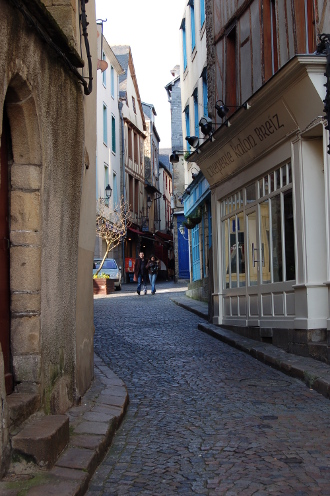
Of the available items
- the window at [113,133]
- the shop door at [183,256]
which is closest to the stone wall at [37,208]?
the shop door at [183,256]

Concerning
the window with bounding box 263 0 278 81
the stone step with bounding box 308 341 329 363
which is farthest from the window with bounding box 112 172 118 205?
the stone step with bounding box 308 341 329 363

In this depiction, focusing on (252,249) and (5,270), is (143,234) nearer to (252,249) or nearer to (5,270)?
(252,249)

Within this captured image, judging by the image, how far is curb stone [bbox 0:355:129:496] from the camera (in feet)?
12.9

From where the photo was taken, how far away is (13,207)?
16.5 ft

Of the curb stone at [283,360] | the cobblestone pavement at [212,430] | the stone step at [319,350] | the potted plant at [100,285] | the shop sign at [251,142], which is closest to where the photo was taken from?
the cobblestone pavement at [212,430]

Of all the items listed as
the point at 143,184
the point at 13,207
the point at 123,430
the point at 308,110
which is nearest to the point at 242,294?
the point at 308,110

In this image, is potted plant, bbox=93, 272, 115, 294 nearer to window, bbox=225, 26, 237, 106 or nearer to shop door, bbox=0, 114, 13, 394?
window, bbox=225, 26, 237, 106

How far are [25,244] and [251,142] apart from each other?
26.1ft

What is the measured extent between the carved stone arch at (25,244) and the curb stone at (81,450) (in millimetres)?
591

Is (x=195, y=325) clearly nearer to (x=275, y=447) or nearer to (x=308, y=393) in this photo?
(x=308, y=393)

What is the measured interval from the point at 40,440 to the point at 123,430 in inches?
74.2

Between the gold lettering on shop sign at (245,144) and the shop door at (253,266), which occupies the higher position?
the gold lettering on shop sign at (245,144)

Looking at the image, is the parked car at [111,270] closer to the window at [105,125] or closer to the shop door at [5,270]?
the window at [105,125]

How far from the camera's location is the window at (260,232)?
10719 mm
